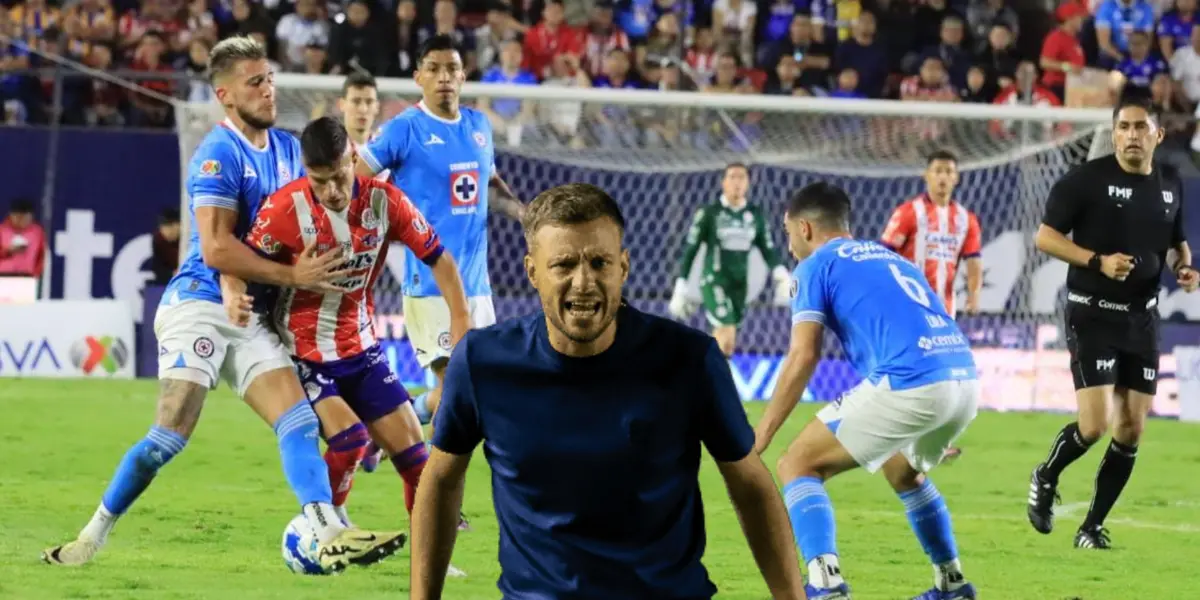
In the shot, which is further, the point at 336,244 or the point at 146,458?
the point at 146,458

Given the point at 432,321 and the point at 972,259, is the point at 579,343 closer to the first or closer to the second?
the point at 432,321

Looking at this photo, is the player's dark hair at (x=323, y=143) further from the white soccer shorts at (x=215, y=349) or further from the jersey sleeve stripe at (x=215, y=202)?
the white soccer shorts at (x=215, y=349)

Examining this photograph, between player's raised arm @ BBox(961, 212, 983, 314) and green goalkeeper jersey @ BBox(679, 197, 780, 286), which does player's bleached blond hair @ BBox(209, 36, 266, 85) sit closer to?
player's raised arm @ BBox(961, 212, 983, 314)

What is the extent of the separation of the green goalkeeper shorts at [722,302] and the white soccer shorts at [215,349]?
10.0 metres

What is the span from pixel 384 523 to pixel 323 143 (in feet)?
11.0

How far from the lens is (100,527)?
341 inches

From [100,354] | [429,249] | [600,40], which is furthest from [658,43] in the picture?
[429,249]

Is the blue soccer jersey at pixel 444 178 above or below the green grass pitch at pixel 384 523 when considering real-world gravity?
above

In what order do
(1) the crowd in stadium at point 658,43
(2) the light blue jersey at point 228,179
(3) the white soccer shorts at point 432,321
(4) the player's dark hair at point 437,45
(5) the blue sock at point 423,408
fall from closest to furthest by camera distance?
1. (2) the light blue jersey at point 228,179
2. (4) the player's dark hair at point 437,45
3. (3) the white soccer shorts at point 432,321
4. (5) the blue sock at point 423,408
5. (1) the crowd in stadium at point 658,43

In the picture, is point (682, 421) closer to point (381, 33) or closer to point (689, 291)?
point (689, 291)

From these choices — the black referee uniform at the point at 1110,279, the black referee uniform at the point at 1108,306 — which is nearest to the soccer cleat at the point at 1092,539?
the black referee uniform at the point at 1108,306

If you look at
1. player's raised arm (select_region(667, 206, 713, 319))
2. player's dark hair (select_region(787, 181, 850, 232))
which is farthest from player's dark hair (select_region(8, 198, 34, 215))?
player's dark hair (select_region(787, 181, 850, 232))

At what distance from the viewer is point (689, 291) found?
1920 centimetres

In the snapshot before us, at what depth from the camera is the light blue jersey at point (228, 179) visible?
8.18 meters
